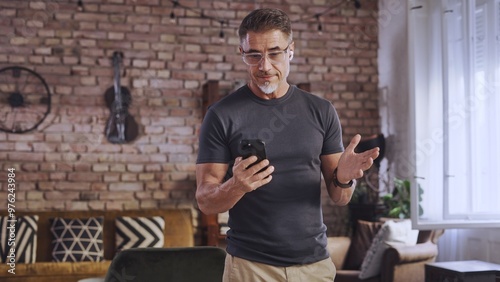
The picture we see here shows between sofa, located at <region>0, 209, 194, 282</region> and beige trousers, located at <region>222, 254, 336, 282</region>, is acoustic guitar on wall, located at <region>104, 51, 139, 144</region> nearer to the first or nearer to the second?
sofa, located at <region>0, 209, 194, 282</region>

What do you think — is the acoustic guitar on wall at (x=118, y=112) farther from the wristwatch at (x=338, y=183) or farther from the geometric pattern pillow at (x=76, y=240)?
the wristwatch at (x=338, y=183)

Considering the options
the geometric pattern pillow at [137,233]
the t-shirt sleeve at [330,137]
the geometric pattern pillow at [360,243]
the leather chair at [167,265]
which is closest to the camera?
the t-shirt sleeve at [330,137]

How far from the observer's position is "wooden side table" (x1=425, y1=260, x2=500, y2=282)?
13.0 ft

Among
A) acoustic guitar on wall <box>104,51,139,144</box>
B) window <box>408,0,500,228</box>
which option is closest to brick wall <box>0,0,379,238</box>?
acoustic guitar on wall <box>104,51,139,144</box>

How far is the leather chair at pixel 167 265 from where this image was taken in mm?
2422

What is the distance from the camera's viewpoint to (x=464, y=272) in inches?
155

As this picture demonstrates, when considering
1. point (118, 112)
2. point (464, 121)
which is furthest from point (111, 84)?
point (464, 121)

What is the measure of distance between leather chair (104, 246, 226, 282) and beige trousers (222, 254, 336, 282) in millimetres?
735

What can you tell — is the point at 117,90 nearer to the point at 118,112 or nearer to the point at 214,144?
the point at 118,112

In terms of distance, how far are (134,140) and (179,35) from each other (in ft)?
3.23

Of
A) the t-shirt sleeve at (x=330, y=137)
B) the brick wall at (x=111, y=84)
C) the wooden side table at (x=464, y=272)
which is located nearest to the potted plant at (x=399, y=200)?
the brick wall at (x=111, y=84)

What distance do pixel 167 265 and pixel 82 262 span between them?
273cm

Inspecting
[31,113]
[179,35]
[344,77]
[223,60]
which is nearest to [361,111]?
[344,77]

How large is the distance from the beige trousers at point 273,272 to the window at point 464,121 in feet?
9.50
